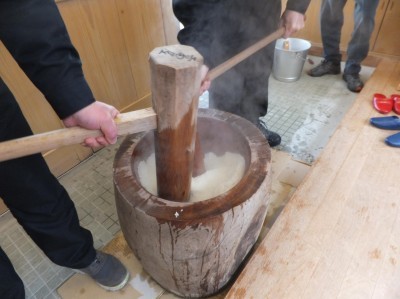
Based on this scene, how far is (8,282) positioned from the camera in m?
0.94

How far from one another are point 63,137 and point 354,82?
8.45 feet

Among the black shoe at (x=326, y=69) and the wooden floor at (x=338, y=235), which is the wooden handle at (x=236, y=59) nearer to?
the wooden floor at (x=338, y=235)

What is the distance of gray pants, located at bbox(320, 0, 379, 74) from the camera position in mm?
2320

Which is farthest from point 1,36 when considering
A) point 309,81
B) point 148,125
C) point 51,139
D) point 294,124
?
point 309,81

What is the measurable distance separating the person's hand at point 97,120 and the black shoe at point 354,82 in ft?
7.95

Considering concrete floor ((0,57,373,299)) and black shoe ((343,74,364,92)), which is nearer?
concrete floor ((0,57,373,299))

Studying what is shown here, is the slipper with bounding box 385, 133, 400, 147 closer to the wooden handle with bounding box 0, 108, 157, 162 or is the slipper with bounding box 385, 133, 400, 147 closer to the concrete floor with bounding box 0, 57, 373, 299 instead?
the concrete floor with bounding box 0, 57, 373, 299

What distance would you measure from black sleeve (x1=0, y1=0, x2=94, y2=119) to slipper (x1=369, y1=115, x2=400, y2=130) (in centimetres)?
155

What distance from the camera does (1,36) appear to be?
2.31 ft

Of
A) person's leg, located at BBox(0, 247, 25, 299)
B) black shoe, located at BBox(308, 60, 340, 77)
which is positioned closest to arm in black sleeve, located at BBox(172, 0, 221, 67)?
person's leg, located at BBox(0, 247, 25, 299)

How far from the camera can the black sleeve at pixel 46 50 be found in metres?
0.68

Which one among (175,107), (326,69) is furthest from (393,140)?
(326,69)

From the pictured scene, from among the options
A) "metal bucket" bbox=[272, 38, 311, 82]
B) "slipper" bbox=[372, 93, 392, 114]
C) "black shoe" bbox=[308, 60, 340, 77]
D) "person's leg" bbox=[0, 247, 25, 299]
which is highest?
"person's leg" bbox=[0, 247, 25, 299]

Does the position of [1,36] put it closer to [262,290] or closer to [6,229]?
[262,290]
